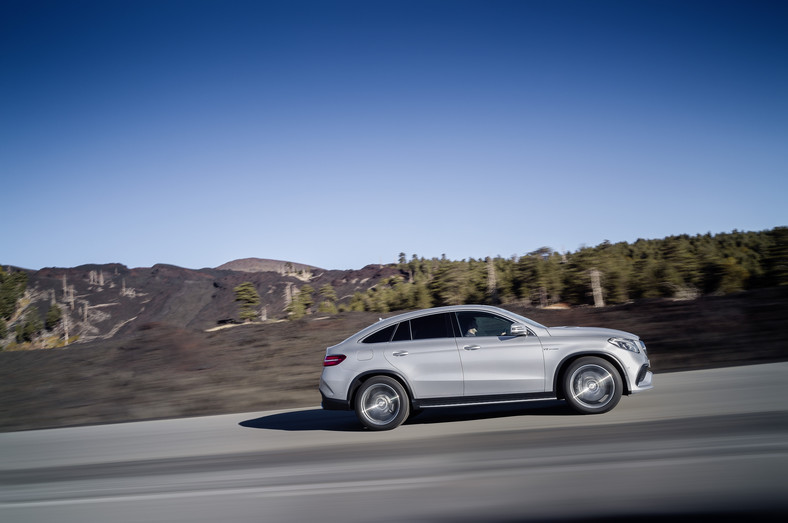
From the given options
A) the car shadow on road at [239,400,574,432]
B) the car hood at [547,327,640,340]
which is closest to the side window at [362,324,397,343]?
the car shadow on road at [239,400,574,432]

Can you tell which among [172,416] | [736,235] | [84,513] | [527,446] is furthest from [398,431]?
[736,235]

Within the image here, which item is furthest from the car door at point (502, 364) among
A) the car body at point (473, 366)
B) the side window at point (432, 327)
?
the side window at point (432, 327)

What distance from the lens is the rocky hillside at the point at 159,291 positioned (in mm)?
119625

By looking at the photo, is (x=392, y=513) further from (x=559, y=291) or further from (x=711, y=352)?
(x=559, y=291)

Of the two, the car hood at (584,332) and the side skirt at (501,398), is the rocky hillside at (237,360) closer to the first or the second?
the car hood at (584,332)

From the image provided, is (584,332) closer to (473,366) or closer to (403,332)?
(473,366)

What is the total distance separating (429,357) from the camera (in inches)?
294

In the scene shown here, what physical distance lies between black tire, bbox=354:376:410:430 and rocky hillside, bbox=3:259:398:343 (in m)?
109

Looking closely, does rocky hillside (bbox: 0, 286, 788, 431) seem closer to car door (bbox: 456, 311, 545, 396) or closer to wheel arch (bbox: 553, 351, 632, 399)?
wheel arch (bbox: 553, 351, 632, 399)

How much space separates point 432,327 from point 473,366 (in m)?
0.80

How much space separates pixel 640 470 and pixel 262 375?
11384mm

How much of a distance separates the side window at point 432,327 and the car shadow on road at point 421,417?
1410 mm

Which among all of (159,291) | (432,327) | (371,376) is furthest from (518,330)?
(159,291)

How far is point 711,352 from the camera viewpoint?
12.3 meters
